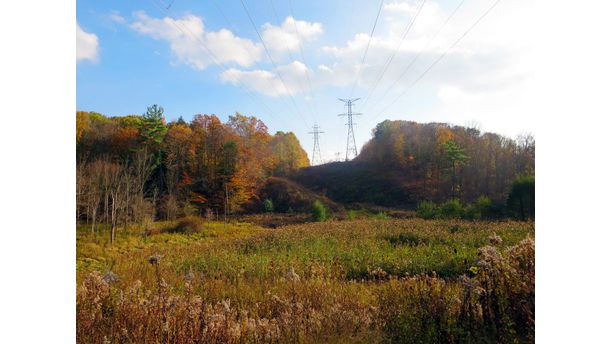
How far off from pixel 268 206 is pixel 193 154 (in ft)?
12.9

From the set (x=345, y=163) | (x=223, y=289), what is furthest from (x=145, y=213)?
(x=223, y=289)

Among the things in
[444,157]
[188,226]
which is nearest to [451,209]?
[444,157]

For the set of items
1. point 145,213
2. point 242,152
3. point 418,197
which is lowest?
point 145,213

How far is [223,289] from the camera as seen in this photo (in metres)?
4.55

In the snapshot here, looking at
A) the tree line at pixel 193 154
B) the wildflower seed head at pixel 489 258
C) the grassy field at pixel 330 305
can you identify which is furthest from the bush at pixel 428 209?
the wildflower seed head at pixel 489 258

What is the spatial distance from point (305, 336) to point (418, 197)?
863cm

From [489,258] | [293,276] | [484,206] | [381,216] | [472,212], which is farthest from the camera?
[381,216]

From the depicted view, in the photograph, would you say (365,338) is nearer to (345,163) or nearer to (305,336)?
(305,336)

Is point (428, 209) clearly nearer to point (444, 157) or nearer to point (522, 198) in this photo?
point (444, 157)

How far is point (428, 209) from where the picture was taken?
394 inches

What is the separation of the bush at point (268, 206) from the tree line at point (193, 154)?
518 mm

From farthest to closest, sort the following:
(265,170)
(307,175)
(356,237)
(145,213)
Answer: (145,213) → (307,175) → (265,170) → (356,237)
